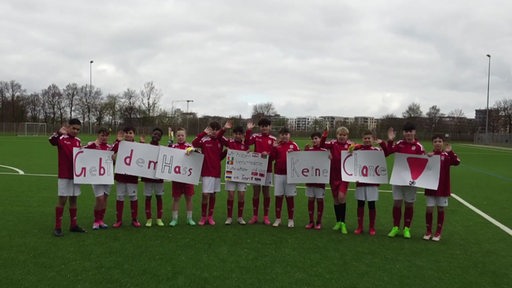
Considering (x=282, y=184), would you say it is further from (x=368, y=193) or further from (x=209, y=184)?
(x=368, y=193)

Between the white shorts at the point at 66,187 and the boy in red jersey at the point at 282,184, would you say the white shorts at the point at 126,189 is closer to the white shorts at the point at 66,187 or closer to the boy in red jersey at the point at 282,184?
the white shorts at the point at 66,187

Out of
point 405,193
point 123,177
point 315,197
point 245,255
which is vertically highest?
point 123,177

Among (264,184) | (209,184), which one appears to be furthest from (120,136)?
(264,184)

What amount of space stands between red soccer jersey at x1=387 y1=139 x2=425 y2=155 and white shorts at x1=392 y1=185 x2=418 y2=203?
69 centimetres

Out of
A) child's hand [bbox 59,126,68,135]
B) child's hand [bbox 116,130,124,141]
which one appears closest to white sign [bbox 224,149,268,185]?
child's hand [bbox 116,130,124,141]

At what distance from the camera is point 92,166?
7500 mm

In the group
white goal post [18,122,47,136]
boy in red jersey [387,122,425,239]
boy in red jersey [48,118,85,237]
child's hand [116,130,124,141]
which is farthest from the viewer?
white goal post [18,122,47,136]

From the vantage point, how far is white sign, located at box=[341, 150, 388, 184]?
7.70 meters

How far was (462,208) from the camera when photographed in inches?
413

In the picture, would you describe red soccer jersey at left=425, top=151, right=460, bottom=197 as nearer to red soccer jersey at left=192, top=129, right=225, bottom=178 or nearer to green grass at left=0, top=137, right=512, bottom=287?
green grass at left=0, top=137, right=512, bottom=287

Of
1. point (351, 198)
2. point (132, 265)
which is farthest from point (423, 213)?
point (132, 265)

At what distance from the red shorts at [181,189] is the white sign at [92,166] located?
128 cm

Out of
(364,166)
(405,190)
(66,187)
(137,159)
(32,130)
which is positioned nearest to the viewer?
(66,187)

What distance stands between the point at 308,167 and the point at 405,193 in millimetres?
1940
